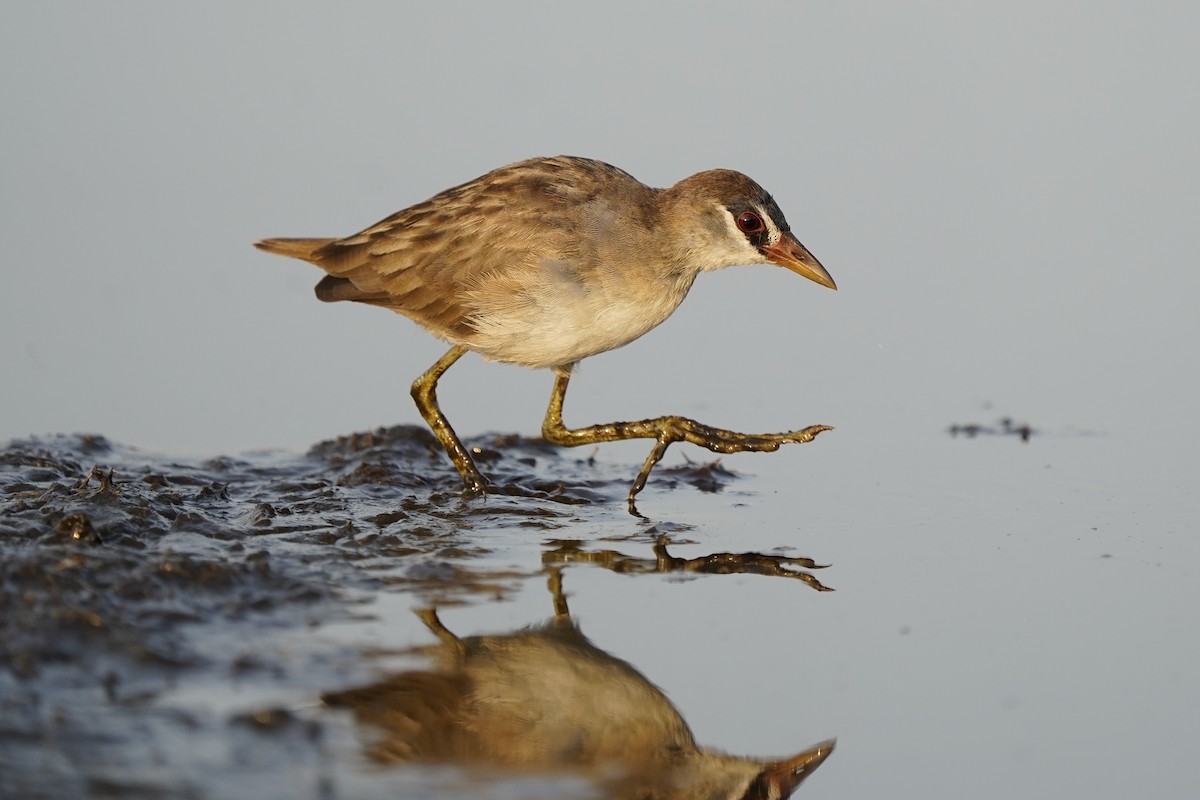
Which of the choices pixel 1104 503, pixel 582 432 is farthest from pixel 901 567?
pixel 582 432

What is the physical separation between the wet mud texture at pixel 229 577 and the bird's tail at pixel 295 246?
1.05m

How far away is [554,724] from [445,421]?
348cm

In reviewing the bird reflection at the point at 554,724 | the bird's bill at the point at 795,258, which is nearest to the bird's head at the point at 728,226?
the bird's bill at the point at 795,258

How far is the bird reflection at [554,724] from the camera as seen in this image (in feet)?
14.2

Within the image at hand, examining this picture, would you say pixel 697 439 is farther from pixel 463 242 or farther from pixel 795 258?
pixel 463 242

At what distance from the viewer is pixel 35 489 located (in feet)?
22.5

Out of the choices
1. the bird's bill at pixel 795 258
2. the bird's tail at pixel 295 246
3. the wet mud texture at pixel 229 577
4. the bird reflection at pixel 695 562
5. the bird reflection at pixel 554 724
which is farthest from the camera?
the bird's tail at pixel 295 246

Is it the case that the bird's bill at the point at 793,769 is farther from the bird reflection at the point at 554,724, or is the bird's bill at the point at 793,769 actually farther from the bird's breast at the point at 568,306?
the bird's breast at the point at 568,306

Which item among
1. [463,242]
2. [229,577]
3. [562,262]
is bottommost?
[229,577]

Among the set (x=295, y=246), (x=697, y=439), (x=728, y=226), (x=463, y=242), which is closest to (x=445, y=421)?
(x=463, y=242)

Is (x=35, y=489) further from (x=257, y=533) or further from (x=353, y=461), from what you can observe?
(x=353, y=461)

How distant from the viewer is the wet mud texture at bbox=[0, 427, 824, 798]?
13.4 ft

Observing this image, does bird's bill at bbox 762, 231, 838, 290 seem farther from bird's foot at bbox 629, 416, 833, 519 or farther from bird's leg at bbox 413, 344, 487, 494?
bird's leg at bbox 413, 344, 487, 494

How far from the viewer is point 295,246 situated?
323 inches
